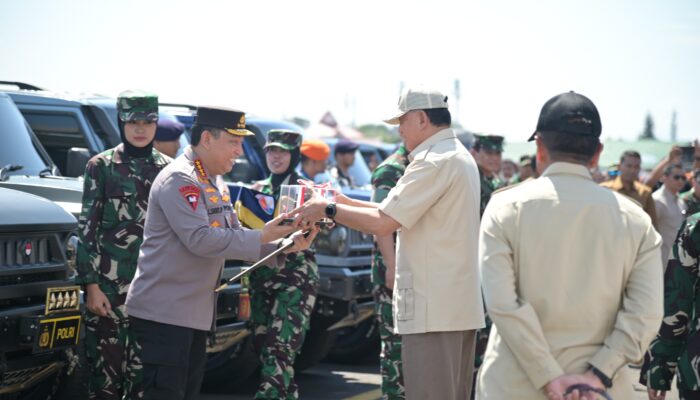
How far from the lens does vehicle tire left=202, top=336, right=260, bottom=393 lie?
7.70m

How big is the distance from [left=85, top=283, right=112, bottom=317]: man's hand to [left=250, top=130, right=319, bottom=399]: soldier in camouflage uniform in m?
1.47

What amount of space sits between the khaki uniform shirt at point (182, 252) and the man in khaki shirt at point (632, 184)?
8035mm

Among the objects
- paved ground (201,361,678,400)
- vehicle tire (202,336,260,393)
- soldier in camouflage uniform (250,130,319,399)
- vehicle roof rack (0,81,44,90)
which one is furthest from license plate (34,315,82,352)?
vehicle roof rack (0,81,44,90)

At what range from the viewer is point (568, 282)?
3.31m

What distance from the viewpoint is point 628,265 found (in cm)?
336

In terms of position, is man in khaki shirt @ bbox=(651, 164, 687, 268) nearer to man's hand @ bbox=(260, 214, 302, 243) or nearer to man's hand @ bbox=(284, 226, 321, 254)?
man's hand @ bbox=(284, 226, 321, 254)

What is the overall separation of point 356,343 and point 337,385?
111 cm

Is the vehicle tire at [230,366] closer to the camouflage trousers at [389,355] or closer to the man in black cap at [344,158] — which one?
the camouflage trousers at [389,355]

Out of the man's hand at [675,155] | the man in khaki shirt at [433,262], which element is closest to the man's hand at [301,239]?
the man in khaki shirt at [433,262]

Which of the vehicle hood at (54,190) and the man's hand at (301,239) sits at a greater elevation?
the vehicle hood at (54,190)

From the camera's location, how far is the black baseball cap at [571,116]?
133 inches

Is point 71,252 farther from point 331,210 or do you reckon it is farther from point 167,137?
point 167,137

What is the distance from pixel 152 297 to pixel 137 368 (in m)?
1.15

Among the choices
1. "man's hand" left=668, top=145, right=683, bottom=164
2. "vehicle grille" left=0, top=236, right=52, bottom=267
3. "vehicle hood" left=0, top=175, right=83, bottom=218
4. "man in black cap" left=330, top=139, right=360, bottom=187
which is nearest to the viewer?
"vehicle grille" left=0, top=236, right=52, bottom=267
